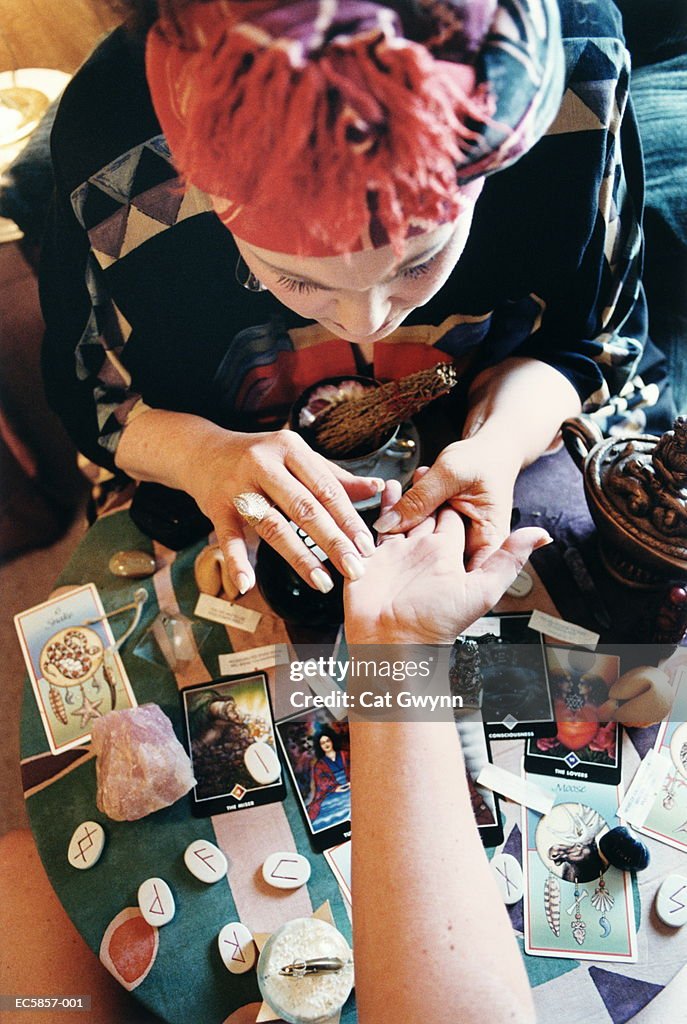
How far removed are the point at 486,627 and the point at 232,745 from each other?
15.0 inches

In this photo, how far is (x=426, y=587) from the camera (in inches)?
35.5

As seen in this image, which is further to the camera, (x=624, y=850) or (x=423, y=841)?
(x=624, y=850)

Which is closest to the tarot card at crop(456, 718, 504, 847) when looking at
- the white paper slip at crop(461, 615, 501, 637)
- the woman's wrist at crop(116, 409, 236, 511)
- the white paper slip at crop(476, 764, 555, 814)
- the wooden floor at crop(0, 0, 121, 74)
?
the white paper slip at crop(476, 764, 555, 814)

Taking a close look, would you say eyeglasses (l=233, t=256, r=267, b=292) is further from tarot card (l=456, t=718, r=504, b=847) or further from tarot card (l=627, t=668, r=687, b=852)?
tarot card (l=627, t=668, r=687, b=852)

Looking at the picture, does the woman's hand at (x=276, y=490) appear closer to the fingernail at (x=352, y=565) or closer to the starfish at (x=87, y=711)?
the fingernail at (x=352, y=565)

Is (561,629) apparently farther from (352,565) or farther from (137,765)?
(137,765)

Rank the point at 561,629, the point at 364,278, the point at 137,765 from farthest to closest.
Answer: the point at 561,629 < the point at 137,765 < the point at 364,278

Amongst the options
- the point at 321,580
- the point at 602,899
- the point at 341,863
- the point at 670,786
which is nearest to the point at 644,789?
the point at 670,786

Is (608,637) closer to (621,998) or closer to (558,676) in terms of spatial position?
(558,676)

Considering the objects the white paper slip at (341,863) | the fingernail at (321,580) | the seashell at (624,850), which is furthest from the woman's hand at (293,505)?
the seashell at (624,850)

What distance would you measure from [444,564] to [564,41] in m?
0.57

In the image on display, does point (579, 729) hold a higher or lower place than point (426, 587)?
lower

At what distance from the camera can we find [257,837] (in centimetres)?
99

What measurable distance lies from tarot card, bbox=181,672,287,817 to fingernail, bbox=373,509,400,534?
0.30 meters
